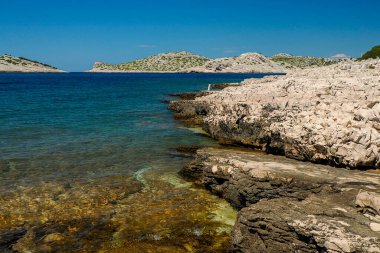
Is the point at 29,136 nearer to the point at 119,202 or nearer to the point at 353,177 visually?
the point at 119,202

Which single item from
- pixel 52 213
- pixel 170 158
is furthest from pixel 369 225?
pixel 170 158

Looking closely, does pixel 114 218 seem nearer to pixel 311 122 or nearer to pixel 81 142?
pixel 311 122

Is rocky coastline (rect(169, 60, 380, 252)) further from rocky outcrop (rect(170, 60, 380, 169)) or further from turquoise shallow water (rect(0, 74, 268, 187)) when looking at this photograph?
turquoise shallow water (rect(0, 74, 268, 187))

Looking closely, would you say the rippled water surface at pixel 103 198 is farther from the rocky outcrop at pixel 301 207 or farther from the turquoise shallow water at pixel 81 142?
the rocky outcrop at pixel 301 207

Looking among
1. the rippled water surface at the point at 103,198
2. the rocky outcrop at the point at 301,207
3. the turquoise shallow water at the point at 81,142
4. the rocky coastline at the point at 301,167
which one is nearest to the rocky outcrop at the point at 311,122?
the rocky coastline at the point at 301,167

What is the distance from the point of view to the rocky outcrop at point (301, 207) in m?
9.39

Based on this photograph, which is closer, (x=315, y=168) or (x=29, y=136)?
(x=315, y=168)

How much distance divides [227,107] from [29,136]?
59.3 ft

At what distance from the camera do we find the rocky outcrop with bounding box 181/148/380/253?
9.39m

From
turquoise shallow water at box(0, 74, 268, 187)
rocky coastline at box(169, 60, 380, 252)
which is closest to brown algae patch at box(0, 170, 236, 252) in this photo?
rocky coastline at box(169, 60, 380, 252)

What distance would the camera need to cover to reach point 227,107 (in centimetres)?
3086

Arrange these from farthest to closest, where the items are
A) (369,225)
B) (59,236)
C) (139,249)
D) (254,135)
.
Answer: (254,135) → (59,236) → (139,249) → (369,225)

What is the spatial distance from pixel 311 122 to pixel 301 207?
988cm

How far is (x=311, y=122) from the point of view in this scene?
64.4ft
